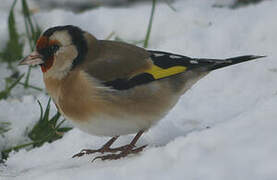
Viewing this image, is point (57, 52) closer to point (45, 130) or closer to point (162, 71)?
point (162, 71)

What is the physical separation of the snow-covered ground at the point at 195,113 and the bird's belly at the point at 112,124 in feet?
0.56

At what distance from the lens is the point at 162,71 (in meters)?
3.70

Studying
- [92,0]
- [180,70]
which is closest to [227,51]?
[180,70]

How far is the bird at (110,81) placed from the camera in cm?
352

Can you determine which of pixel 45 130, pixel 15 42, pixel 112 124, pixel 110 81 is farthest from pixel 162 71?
pixel 15 42

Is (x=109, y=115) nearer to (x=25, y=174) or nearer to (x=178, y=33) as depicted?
(x=25, y=174)

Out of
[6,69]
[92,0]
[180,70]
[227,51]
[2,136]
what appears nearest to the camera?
[180,70]

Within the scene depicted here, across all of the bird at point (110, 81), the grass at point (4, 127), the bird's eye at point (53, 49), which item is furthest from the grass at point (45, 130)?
the bird's eye at point (53, 49)

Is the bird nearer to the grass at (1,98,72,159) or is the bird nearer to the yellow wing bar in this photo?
the yellow wing bar

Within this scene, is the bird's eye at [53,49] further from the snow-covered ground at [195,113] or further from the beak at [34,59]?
the snow-covered ground at [195,113]

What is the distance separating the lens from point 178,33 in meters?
5.61

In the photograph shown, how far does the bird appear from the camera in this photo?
11.6ft

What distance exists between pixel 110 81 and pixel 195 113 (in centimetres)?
90

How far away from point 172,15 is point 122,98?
244 cm
